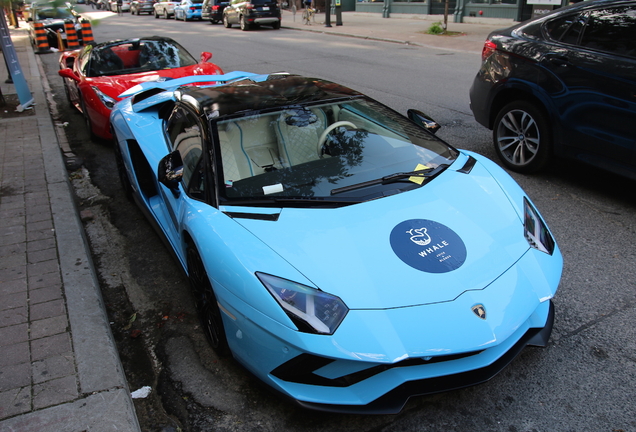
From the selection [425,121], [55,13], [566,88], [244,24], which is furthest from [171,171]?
[244,24]

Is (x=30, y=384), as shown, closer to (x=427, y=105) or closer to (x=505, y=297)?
(x=505, y=297)

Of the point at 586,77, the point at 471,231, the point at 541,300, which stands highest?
the point at 586,77

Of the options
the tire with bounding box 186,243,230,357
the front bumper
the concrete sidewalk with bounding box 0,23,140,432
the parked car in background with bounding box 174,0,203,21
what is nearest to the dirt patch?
the concrete sidewalk with bounding box 0,23,140,432

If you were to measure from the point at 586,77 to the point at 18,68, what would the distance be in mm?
9276

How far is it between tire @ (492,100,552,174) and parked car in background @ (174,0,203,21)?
29.2 metres

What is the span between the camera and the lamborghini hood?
229cm

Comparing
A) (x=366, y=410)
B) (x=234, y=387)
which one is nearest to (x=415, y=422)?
(x=366, y=410)

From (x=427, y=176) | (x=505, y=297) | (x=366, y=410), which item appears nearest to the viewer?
(x=366, y=410)

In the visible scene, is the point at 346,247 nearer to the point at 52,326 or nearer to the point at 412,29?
the point at 52,326

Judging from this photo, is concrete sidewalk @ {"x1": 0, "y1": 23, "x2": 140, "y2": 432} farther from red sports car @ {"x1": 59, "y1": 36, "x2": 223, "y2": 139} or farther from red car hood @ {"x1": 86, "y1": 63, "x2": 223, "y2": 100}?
red car hood @ {"x1": 86, "y1": 63, "x2": 223, "y2": 100}

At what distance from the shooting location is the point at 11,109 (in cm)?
933

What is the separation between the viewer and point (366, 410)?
218 centimetres

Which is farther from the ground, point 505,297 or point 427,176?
point 427,176

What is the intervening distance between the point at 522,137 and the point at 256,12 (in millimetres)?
21335
